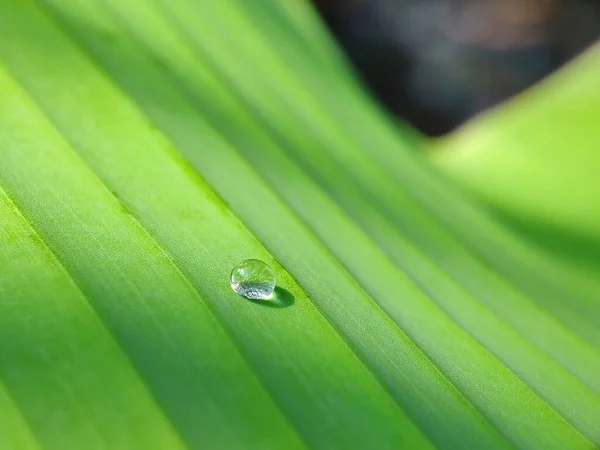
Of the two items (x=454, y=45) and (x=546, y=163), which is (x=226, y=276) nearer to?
(x=546, y=163)

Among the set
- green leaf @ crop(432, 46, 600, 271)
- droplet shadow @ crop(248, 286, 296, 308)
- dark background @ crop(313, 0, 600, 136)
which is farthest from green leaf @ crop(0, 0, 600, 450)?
dark background @ crop(313, 0, 600, 136)

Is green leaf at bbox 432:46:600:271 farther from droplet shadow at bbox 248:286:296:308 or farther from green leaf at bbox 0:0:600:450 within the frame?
droplet shadow at bbox 248:286:296:308

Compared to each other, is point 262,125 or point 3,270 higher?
point 262,125

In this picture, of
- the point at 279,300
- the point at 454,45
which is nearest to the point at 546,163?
the point at 279,300

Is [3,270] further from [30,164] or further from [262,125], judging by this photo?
[262,125]

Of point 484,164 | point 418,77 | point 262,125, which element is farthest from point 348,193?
point 418,77
